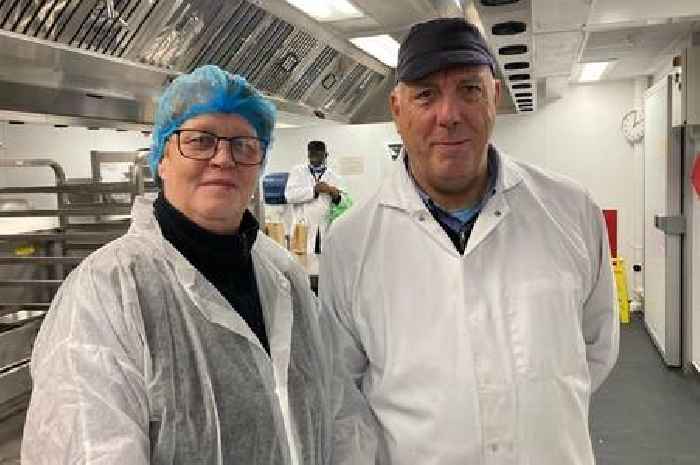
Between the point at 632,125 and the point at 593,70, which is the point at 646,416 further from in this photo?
the point at 632,125

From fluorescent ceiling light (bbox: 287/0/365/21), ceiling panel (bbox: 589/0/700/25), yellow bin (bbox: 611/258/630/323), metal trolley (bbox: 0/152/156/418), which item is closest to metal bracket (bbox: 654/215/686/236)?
yellow bin (bbox: 611/258/630/323)

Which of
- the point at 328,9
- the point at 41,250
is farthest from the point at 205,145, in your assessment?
the point at 41,250

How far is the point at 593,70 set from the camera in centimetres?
581

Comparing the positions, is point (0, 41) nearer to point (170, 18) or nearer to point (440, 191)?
point (170, 18)

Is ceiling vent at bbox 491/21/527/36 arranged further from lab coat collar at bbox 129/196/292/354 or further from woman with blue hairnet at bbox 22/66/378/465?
lab coat collar at bbox 129/196/292/354

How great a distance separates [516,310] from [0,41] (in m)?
1.39

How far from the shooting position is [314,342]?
130 centimetres

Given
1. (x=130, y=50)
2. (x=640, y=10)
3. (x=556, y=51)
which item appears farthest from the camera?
(x=556, y=51)

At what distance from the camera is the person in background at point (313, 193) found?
16.4 feet

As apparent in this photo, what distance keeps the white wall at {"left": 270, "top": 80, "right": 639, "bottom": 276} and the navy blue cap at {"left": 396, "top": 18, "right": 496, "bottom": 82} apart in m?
5.24

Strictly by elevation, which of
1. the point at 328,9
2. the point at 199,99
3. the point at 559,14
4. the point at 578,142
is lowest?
the point at 199,99

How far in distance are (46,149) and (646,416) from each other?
4.37 meters

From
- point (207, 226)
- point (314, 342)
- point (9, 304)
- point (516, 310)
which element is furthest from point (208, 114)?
point (9, 304)

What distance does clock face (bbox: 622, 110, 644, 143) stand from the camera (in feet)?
21.0
